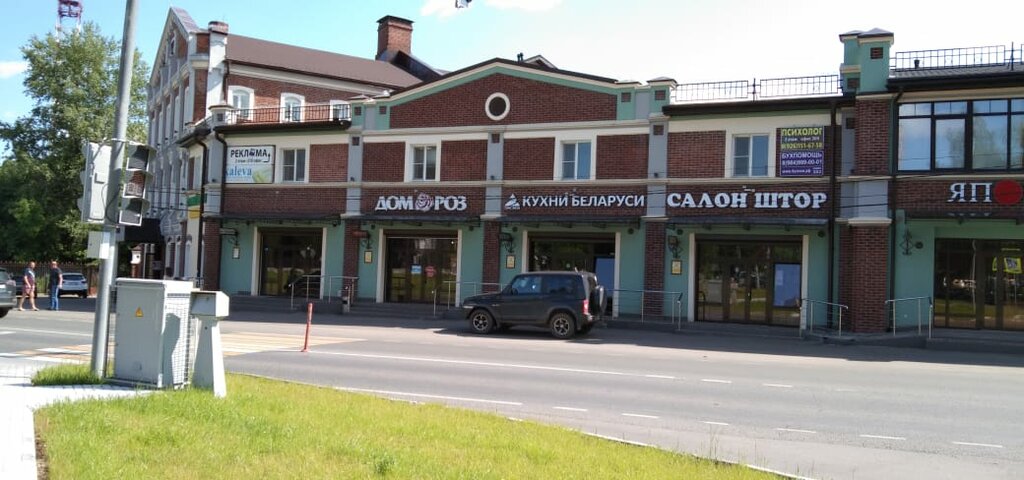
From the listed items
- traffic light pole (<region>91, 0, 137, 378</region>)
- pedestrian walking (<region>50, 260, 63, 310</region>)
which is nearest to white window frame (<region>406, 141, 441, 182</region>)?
pedestrian walking (<region>50, 260, 63, 310</region>)

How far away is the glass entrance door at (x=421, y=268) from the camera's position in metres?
27.3

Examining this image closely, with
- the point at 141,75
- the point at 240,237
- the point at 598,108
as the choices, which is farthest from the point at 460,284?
the point at 141,75

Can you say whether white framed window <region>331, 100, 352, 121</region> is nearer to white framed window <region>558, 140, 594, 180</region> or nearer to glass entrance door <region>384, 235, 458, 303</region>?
glass entrance door <region>384, 235, 458, 303</region>

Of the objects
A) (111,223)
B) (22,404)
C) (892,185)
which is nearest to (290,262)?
(111,223)

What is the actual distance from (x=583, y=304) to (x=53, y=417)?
14145 mm

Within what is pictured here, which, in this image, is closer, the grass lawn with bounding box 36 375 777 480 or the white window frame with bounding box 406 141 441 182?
the grass lawn with bounding box 36 375 777 480

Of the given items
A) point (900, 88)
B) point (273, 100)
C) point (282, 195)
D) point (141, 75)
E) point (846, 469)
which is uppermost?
point (141, 75)

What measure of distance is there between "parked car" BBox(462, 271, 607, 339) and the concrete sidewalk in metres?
11.3

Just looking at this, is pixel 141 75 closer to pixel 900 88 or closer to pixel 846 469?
pixel 900 88

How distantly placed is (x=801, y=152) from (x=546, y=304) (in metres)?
8.66

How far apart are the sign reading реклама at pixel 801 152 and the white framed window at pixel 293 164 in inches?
669

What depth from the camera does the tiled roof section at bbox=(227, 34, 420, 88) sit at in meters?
35.2

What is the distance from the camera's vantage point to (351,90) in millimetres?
37688

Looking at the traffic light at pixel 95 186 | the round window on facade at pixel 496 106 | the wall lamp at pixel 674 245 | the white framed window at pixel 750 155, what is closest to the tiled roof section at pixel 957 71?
the white framed window at pixel 750 155
